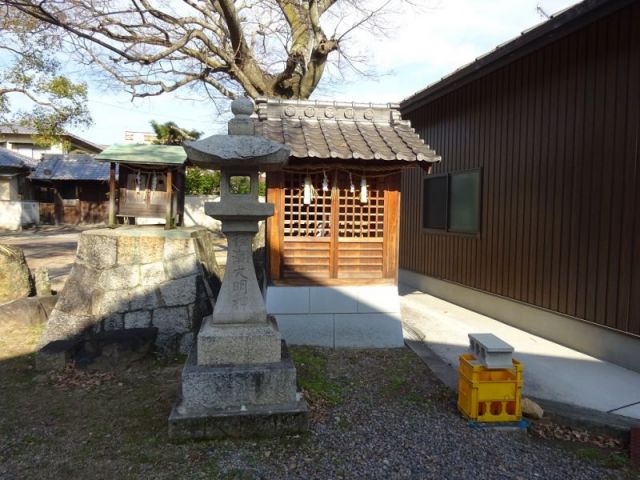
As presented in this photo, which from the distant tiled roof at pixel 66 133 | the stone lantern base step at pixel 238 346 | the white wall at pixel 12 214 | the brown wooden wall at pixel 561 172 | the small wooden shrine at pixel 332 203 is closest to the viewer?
the stone lantern base step at pixel 238 346

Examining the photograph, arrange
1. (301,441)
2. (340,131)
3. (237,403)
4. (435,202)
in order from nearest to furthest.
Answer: (301,441), (237,403), (340,131), (435,202)

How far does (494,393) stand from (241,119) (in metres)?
3.86

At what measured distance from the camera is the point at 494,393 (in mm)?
4445

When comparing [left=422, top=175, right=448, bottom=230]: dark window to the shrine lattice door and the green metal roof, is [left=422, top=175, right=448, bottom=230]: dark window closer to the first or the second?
the shrine lattice door

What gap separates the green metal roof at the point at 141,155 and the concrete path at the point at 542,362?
18.5ft

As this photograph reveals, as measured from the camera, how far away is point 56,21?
472 inches

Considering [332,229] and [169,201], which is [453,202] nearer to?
[332,229]

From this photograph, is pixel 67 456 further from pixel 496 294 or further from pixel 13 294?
pixel 496 294

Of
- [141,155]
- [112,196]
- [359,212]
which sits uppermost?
[141,155]

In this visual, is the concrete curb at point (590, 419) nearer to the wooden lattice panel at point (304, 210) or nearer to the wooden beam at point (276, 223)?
the wooden lattice panel at point (304, 210)

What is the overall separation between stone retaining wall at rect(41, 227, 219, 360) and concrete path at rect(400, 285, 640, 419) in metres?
3.92

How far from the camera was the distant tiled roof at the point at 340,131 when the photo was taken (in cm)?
638

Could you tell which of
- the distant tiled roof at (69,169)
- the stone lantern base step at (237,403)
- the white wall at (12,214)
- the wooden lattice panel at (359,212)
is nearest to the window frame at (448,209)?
the wooden lattice panel at (359,212)

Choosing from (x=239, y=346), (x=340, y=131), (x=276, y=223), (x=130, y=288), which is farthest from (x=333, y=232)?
(x=130, y=288)
